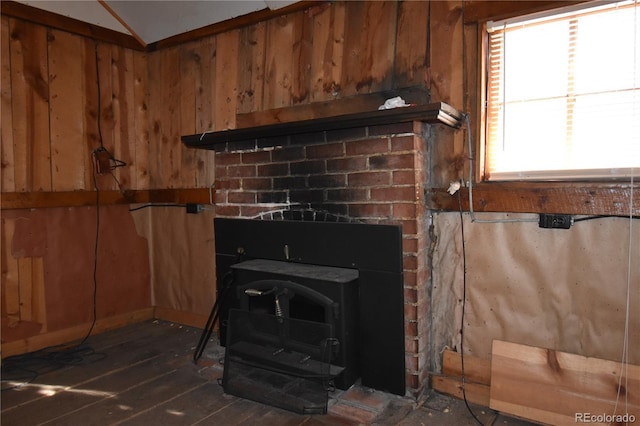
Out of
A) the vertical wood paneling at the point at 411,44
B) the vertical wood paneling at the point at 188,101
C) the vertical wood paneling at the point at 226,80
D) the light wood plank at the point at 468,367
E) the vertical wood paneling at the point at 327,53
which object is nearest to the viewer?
the light wood plank at the point at 468,367

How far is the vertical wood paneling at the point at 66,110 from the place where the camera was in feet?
9.70

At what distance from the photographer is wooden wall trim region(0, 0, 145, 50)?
2693 millimetres

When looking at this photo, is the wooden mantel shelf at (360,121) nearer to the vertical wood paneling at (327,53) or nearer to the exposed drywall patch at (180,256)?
the vertical wood paneling at (327,53)

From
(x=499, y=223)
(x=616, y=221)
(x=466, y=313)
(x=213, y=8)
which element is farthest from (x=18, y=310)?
(x=616, y=221)

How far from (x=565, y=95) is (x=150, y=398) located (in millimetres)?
2442

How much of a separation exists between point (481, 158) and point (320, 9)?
4.23 ft

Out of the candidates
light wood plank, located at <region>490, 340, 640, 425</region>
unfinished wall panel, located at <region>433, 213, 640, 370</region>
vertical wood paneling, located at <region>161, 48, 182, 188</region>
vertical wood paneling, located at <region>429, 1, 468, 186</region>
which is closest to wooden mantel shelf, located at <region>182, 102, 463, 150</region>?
vertical wood paneling, located at <region>429, 1, 468, 186</region>

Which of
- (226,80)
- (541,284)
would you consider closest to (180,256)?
(226,80)

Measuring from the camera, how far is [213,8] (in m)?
2.75

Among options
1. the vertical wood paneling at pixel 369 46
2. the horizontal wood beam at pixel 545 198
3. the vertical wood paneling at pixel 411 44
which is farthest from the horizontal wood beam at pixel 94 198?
the horizontal wood beam at pixel 545 198

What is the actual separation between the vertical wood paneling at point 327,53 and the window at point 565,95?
0.82m

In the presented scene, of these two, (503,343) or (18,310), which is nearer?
(503,343)

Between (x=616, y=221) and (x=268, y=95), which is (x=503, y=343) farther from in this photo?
→ (x=268, y=95)

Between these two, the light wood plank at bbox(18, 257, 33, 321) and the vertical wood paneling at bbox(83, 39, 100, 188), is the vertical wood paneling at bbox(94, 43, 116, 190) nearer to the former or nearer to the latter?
the vertical wood paneling at bbox(83, 39, 100, 188)
